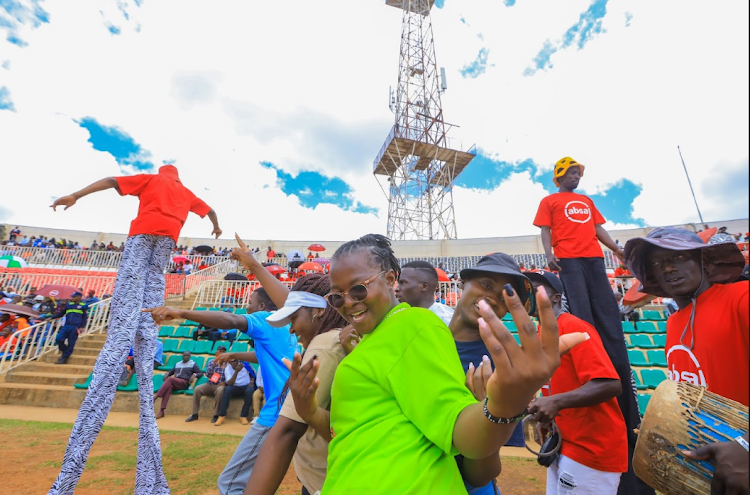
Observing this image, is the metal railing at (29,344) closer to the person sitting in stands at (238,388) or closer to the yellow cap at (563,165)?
the person sitting in stands at (238,388)

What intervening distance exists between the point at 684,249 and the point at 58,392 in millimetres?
10894

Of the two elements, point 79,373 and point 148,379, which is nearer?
point 148,379

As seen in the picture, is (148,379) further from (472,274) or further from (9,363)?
(9,363)

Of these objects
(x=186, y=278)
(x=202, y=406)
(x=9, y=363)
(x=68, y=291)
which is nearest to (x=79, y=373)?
(x=9, y=363)

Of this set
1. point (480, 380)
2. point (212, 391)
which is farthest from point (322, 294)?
point (212, 391)

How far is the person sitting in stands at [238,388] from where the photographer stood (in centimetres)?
695

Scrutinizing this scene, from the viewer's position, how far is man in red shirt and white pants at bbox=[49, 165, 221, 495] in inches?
96.2

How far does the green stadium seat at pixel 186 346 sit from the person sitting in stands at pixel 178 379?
1501mm

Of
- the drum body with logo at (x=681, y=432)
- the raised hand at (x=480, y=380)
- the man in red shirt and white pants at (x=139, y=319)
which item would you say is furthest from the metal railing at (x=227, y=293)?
the raised hand at (x=480, y=380)

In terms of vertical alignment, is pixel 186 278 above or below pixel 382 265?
above

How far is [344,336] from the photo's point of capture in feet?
5.80

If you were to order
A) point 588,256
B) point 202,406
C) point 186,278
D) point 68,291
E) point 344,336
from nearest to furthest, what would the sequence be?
point 344,336 < point 588,256 < point 202,406 < point 68,291 < point 186,278

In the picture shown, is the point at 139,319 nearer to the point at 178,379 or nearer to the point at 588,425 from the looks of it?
the point at 588,425

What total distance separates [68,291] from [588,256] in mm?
15736
